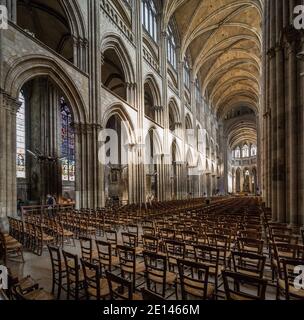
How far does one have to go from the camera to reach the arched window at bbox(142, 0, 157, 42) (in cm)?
2447

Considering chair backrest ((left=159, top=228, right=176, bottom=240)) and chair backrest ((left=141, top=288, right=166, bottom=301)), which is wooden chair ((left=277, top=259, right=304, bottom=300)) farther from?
chair backrest ((left=159, top=228, right=176, bottom=240))

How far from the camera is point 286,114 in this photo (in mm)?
11398

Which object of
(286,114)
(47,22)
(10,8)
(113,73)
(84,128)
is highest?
(47,22)

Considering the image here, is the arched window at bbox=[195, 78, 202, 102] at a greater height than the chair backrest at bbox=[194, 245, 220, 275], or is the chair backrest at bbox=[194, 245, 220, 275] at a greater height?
the arched window at bbox=[195, 78, 202, 102]

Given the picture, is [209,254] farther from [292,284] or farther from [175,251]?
[292,284]

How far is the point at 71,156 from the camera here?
2550 centimetres

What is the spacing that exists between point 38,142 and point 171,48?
21.1 meters

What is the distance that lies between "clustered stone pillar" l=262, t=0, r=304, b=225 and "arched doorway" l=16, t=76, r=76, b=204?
15069 millimetres

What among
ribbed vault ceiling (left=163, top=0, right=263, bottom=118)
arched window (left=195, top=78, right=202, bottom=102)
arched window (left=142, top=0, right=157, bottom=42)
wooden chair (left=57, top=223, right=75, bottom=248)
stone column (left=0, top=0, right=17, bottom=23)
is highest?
ribbed vault ceiling (left=163, top=0, right=263, bottom=118)

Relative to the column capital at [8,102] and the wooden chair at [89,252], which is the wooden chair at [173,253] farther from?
the column capital at [8,102]

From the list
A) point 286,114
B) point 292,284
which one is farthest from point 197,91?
point 292,284

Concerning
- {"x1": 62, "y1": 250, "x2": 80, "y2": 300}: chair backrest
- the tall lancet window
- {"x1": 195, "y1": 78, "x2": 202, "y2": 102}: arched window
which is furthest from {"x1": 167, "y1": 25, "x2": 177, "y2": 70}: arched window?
{"x1": 62, "y1": 250, "x2": 80, "y2": 300}: chair backrest
